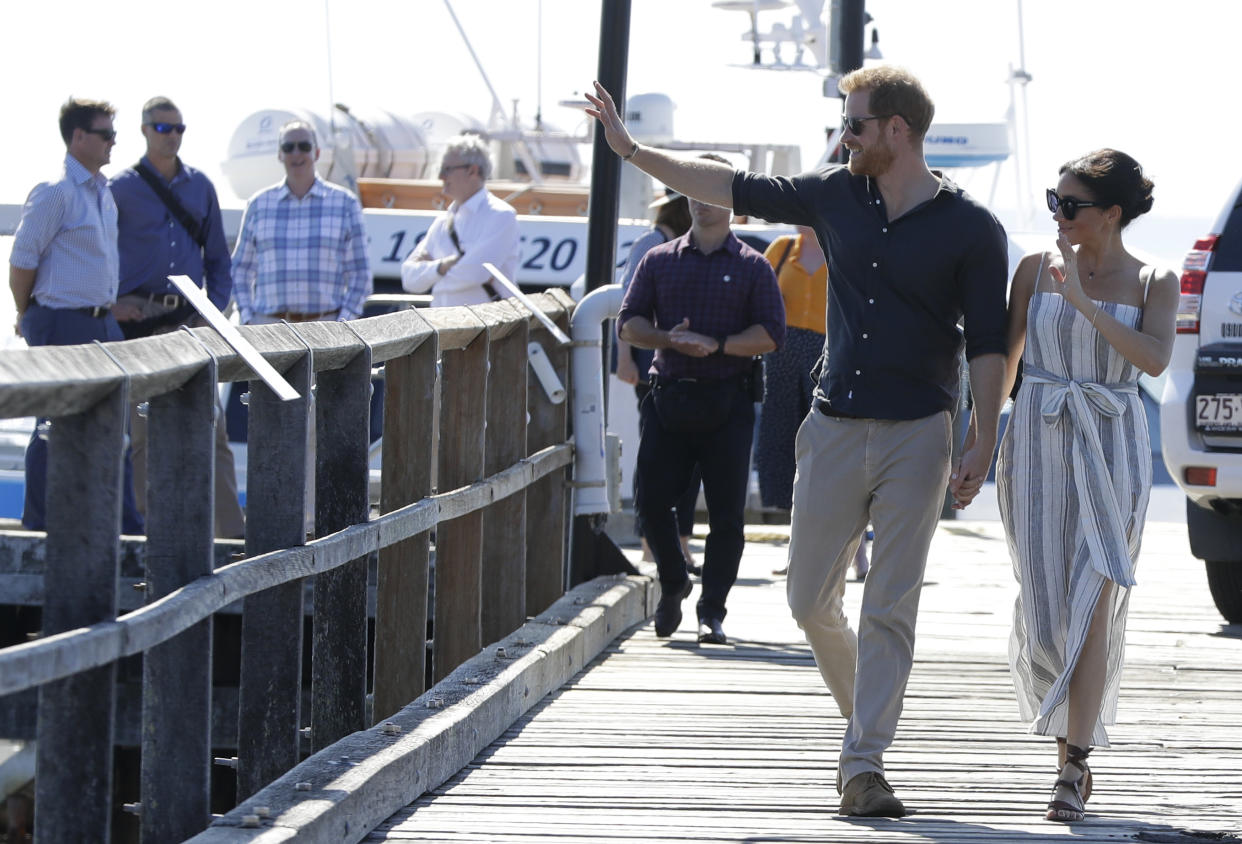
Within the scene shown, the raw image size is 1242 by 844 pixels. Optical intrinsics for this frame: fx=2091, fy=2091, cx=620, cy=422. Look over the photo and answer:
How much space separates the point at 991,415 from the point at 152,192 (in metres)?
5.41

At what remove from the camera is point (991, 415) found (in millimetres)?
5098

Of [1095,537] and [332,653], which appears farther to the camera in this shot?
[332,653]

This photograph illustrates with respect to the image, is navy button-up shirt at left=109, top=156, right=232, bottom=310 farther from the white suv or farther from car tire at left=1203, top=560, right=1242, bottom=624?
car tire at left=1203, top=560, right=1242, bottom=624

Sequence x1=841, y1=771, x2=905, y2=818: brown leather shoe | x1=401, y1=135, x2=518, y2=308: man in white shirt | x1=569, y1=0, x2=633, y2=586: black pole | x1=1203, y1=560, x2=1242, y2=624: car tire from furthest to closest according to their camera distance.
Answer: x1=401, y1=135, x2=518, y2=308: man in white shirt, x1=1203, y1=560, x2=1242, y2=624: car tire, x1=569, y1=0, x2=633, y2=586: black pole, x1=841, y1=771, x2=905, y2=818: brown leather shoe

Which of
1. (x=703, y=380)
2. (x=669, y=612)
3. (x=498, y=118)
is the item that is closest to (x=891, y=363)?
(x=703, y=380)

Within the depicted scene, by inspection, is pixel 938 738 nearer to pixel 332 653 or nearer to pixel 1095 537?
pixel 1095 537

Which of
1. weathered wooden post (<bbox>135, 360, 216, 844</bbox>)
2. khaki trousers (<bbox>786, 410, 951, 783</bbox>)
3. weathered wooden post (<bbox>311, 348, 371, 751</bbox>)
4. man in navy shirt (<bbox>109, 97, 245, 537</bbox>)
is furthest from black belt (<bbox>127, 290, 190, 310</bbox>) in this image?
weathered wooden post (<bbox>135, 360, 216, 844</bbox>)

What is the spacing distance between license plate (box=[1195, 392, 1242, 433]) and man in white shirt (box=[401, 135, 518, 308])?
3295 mm

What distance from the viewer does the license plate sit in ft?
28.1

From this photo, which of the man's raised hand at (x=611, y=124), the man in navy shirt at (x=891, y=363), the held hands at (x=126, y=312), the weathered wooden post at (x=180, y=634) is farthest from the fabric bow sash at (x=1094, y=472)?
the held hands at (x=126, y=312)

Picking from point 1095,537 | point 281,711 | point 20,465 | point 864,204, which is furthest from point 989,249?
point 20,465

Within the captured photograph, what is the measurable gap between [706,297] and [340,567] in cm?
283

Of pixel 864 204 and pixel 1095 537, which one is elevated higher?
pixel 864 204

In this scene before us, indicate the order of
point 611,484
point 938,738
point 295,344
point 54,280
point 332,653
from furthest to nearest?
point 611,484
point 54,280
point 938,738
point 332,653
point 295,344
